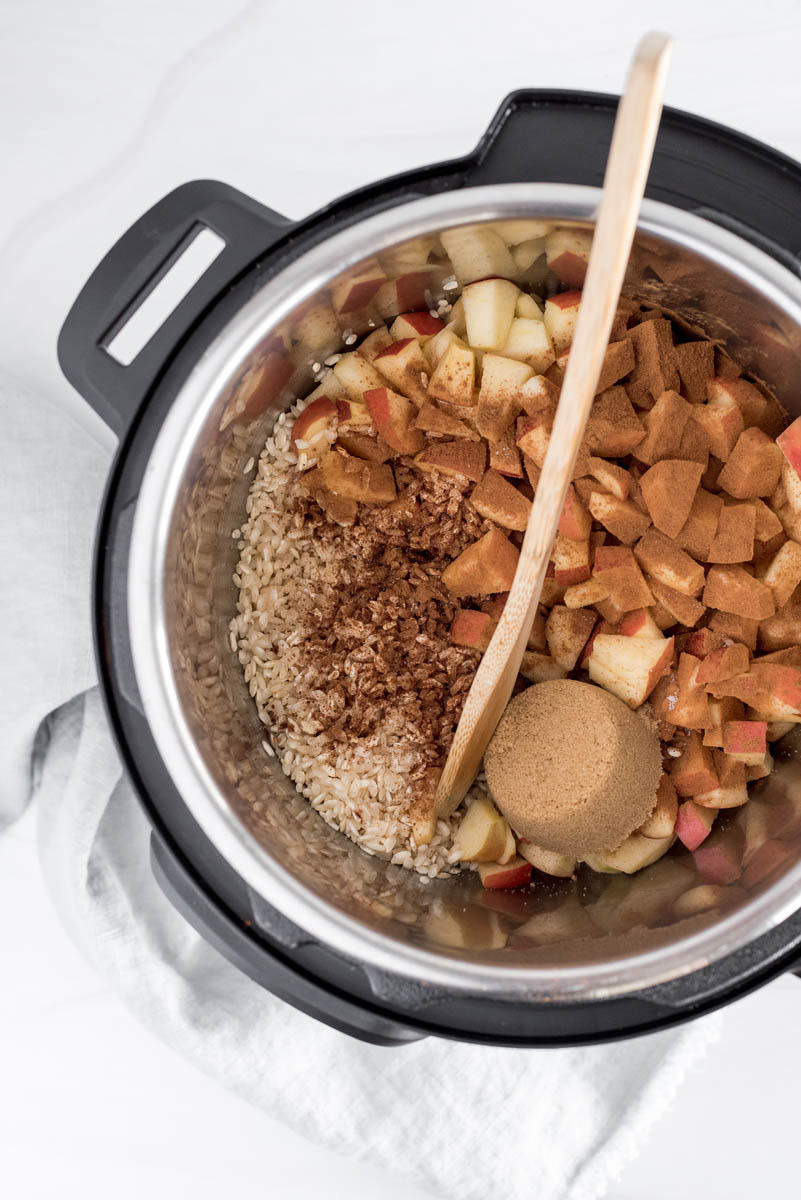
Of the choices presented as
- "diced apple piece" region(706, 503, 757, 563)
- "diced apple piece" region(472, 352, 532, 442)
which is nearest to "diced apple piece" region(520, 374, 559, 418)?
"diced apple piece" region(472, 352, 532, 442)

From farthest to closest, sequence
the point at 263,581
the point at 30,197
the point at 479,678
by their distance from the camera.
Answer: the point at 30,197
the point at 263,581
the point at 479,678

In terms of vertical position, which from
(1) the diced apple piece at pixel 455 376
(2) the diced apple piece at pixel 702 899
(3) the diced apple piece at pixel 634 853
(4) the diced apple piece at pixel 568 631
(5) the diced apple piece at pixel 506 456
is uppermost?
(1) the diced apple piece at pixel 455 376

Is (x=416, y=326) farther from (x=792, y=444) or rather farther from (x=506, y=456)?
(x=792, y=444)

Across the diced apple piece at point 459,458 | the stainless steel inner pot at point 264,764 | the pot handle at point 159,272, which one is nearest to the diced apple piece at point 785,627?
the stainless steel inner pot at point 264,764

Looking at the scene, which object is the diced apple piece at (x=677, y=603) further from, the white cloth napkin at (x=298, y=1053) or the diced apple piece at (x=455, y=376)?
the white cloth napkin at (x=298, y=1053)

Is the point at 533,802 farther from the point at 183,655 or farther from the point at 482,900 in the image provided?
the point at 183,655

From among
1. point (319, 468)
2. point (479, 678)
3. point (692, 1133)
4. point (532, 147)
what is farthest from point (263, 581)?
point (692, 1133)

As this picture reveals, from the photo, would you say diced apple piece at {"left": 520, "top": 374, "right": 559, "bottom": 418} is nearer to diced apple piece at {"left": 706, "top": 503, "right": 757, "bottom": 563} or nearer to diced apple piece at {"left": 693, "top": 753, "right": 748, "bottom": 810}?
diced apple piece at {"left": 706, "top": 503, "right": 757, "bottom": 563}
